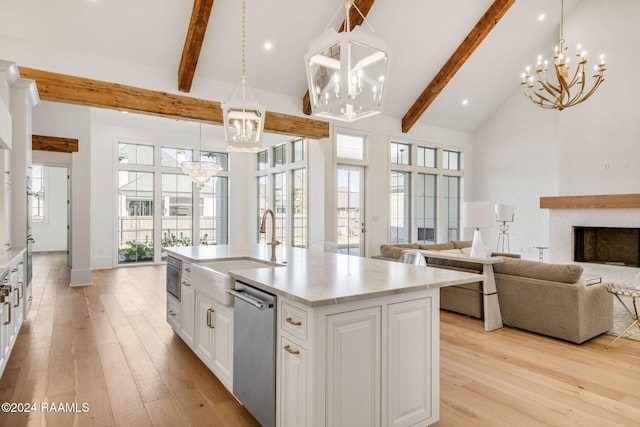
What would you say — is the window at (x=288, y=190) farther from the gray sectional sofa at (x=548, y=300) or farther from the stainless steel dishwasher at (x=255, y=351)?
the stainless steel dishwasher at (x=255, y=351)

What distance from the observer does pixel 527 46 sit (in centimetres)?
737

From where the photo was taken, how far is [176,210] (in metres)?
9.20

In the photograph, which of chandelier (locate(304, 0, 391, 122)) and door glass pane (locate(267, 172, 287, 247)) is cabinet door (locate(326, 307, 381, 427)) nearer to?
chandelier (locate(304, 0, 391, 122))

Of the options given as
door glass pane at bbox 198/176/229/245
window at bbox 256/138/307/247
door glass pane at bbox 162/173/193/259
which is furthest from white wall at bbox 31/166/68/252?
window at bbox 256/138/307/247

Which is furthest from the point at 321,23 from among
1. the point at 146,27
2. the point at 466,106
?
the point at 466,106

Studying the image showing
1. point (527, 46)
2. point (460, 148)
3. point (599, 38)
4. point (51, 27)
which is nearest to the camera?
point (51, 27)

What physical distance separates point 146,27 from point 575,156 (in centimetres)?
731

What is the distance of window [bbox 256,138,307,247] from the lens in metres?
7.72

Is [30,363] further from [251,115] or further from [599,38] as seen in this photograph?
[599,38]

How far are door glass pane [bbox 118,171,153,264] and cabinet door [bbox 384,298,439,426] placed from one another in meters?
8.15

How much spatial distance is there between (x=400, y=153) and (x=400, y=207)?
1.23 metres

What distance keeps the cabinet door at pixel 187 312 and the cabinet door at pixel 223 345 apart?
0.51 metres

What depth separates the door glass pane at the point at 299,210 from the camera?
764 centimetres

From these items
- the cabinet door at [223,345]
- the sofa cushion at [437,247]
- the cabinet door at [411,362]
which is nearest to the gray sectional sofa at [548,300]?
the sofa cushion at [437,247]
